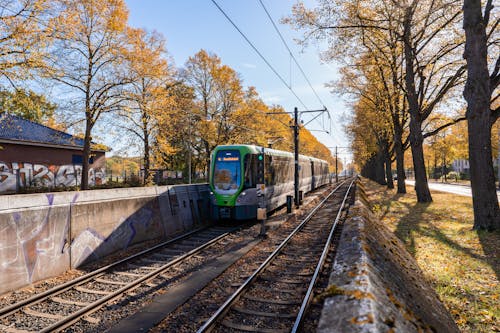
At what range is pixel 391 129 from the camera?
26172 millimetres

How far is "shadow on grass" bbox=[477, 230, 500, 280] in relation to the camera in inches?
282

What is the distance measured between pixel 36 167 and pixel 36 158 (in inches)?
28.4

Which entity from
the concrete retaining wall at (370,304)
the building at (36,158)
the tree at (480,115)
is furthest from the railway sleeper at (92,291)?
the building at (36,158)

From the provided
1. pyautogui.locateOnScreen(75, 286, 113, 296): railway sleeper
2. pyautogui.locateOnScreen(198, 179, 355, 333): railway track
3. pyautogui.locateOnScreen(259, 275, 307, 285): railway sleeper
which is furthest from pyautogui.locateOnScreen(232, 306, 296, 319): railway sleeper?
pyautogui.locateOnScreen(75, 286, 113, 296): railway sleeper

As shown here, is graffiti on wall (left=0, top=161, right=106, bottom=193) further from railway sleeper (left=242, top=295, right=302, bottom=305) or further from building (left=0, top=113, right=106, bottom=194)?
railway sleeper (left=242, top=295, right=302, bottom=305)

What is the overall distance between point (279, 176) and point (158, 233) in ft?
25.1

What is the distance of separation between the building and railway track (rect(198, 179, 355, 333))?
60.2ft

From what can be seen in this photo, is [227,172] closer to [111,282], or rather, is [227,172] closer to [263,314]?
[111,282]

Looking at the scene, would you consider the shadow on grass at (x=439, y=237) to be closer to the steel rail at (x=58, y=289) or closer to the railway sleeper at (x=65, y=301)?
the steel rail at (x=58, y=289)

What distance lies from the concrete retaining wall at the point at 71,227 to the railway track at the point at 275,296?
4.43 metres

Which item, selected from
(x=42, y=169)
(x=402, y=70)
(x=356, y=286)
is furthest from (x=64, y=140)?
(x=356, y=286)

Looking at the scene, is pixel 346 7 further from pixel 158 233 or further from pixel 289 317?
pixel 289 317

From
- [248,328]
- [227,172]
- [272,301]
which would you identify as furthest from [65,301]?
[227,172]

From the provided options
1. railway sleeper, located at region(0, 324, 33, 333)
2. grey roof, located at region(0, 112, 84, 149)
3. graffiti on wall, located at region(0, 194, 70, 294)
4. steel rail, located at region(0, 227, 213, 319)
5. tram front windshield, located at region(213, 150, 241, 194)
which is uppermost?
grey roof, located at region(0, 112, 84, 149)
